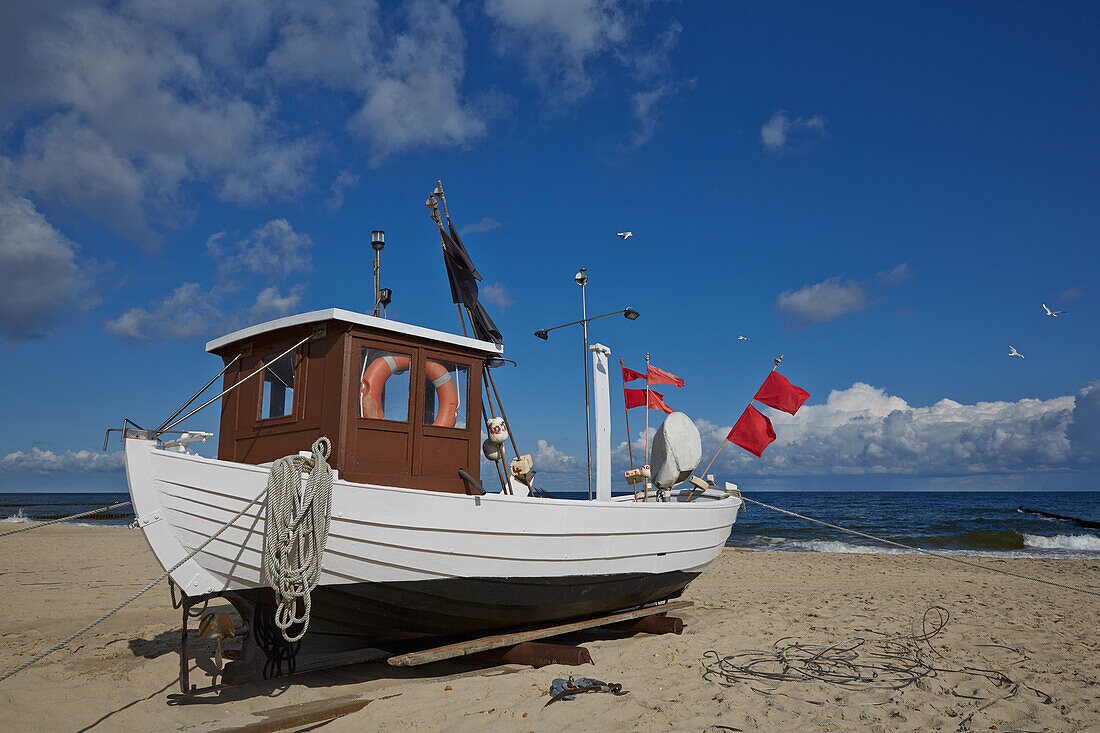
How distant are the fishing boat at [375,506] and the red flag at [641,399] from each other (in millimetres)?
3272

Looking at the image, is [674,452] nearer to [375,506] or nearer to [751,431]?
[751,431]

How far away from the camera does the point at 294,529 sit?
15.8 ft

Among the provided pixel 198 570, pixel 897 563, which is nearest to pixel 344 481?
pixel 198 570

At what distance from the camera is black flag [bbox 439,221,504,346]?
7.82m

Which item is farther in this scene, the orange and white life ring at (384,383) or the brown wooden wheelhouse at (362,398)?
the orange and white life ring at (384,383)

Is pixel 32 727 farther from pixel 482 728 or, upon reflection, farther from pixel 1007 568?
pixel 1007 568

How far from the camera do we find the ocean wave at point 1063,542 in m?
23.2

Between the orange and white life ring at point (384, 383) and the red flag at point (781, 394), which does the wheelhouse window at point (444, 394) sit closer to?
the orange and white life ring at point (384, 383)

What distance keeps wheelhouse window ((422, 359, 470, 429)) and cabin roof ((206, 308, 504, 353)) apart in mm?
249

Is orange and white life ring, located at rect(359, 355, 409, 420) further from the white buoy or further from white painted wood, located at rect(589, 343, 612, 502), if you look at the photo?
the white buoy

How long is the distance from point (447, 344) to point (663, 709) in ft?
11.7

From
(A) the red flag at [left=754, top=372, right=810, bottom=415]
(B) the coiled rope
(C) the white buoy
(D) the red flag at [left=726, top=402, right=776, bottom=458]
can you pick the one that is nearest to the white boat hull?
(B) the coiled rope

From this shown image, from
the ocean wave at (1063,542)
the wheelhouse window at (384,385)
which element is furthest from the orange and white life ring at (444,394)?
the ocean wave at (1063,542)

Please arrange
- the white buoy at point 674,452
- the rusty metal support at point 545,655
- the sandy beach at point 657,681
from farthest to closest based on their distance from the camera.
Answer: the white buoy at point 674,452
the rusty metal support at point 545,655
the sandy beach at point 657,681
